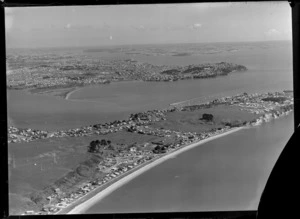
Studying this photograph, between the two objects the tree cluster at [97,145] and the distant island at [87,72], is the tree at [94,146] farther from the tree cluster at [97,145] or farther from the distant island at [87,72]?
the distant island at [87,72]

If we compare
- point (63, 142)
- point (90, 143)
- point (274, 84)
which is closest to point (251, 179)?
point (274, 84)

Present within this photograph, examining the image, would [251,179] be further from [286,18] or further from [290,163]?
[290,163]

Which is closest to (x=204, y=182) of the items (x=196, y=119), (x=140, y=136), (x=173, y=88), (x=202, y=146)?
(x=202, y=146)

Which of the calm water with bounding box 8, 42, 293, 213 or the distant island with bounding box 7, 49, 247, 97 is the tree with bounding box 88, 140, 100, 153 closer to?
the calm water with bounding box 8, 42, 293, 213

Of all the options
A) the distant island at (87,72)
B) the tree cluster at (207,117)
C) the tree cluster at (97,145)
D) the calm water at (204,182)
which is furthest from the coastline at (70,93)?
the tree cluster at (207,117)

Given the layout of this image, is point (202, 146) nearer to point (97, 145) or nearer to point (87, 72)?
point (97, 145)

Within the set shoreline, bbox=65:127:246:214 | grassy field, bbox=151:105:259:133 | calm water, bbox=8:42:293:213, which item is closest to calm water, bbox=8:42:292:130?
calm water, bbox=8:42:293:213
